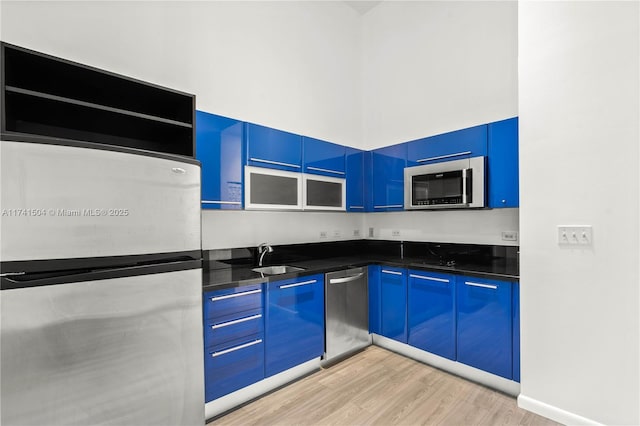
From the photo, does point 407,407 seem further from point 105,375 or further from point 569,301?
point 105,375

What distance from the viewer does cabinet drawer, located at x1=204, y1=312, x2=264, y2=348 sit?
191 centimetres

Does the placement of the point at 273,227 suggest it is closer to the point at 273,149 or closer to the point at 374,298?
the point at 273,149

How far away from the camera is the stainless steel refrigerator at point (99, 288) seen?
1.21 meters

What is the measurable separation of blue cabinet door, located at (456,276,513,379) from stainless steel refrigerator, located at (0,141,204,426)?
1856 mm

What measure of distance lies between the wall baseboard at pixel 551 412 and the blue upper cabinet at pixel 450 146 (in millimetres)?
1776

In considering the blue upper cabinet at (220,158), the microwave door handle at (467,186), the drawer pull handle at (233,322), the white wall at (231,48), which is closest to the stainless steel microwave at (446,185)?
the microwave door handle at (467,186)

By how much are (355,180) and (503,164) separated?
140 cm

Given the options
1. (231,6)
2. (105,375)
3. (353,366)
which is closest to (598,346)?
(353,366)

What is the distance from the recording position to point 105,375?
4.55 ft

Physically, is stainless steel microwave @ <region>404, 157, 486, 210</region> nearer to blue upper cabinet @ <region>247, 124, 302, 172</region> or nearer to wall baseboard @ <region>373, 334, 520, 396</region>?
blue upper cabinet @ <region>247, 124, 302, 172</region>

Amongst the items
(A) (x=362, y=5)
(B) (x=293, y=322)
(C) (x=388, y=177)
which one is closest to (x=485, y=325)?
(B) (x=293, y=322)

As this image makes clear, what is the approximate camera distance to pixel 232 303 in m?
2.02

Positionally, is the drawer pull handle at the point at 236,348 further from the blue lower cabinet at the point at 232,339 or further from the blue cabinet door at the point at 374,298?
the blue cabinet door at the point at 374,298

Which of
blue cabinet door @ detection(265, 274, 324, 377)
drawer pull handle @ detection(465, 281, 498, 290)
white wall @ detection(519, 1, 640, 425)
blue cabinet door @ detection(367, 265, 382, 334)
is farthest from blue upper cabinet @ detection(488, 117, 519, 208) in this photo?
blue cabinet door @ detection(265, 274, 324, 377)
